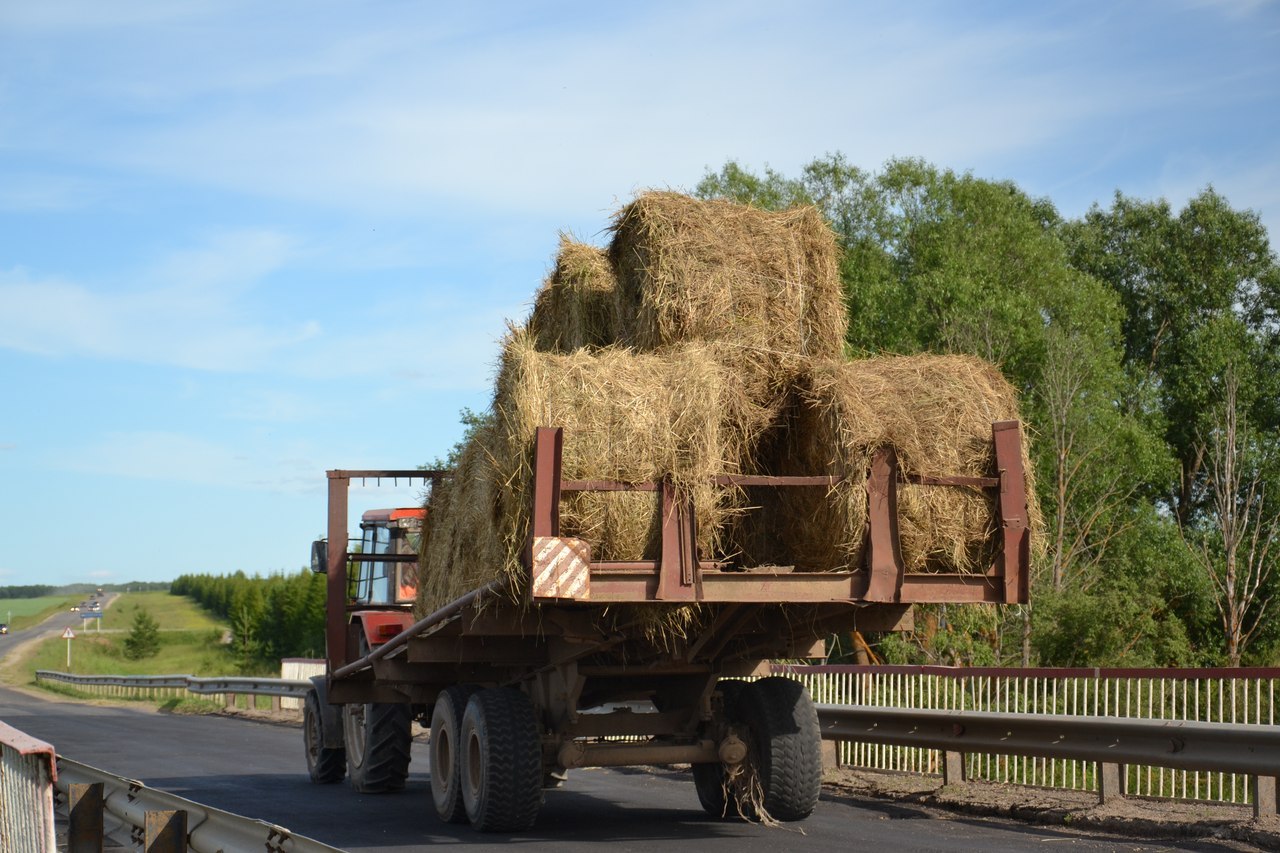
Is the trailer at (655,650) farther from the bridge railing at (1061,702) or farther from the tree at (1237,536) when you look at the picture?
the tree at (1237,536)

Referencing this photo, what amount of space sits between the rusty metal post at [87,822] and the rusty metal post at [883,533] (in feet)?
14.5

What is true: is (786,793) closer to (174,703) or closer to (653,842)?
(653,842)

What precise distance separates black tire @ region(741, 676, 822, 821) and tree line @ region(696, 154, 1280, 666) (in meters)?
15.9

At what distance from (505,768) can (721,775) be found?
71.5 inches

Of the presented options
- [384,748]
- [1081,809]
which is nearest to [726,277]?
[1081,809]

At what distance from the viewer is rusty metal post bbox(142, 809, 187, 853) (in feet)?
17.4

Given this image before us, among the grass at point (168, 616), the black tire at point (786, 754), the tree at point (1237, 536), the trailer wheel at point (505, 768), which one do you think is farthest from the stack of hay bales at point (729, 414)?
the grass at point (168, 616)

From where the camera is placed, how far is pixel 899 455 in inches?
342

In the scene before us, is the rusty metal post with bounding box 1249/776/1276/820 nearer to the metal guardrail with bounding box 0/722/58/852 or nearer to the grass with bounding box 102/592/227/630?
the metal guardrail with bounding box 0/722/58/852

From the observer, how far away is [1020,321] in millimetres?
37438

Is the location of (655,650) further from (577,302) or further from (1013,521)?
(577,302)

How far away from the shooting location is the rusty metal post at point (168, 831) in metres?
5.30

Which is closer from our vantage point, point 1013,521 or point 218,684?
point 1013,521

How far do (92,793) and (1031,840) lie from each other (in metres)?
5.54
